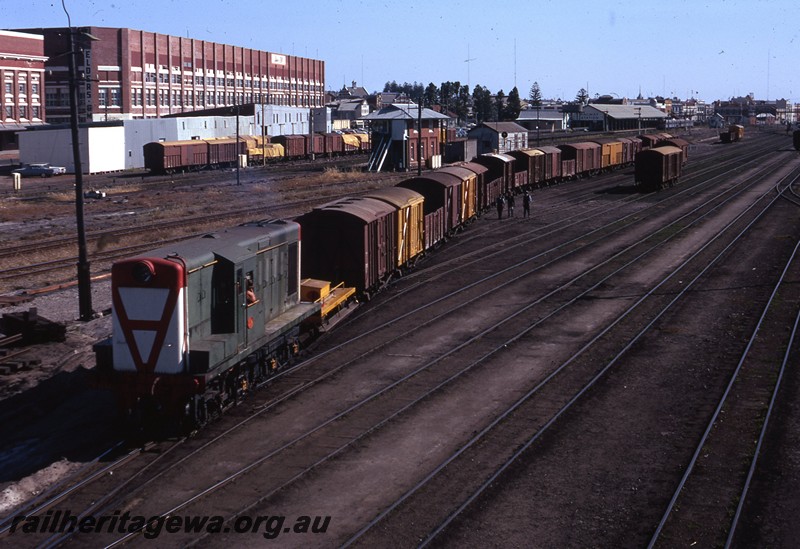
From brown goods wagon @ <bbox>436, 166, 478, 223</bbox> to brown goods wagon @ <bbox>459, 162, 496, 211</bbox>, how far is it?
1172 mm

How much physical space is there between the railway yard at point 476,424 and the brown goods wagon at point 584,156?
41318mm

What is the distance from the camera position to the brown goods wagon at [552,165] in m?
70.1

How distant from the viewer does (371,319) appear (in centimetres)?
2711

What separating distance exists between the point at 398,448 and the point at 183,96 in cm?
11817

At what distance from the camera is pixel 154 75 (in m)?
118

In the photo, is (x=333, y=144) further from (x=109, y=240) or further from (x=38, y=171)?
(x=109, y=240)

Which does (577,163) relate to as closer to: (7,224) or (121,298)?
(7,224)

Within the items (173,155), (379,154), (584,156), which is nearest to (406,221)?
(584,156)

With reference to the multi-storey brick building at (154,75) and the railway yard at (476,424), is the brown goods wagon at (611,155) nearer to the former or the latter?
the railway yard at (476,424)

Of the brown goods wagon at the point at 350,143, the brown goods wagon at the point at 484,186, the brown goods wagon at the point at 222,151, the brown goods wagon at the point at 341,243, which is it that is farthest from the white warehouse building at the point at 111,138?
the brown goods wagon at the point at 341,243

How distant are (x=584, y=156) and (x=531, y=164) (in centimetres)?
1536

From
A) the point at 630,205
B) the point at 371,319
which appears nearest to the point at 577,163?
the point at 630,205

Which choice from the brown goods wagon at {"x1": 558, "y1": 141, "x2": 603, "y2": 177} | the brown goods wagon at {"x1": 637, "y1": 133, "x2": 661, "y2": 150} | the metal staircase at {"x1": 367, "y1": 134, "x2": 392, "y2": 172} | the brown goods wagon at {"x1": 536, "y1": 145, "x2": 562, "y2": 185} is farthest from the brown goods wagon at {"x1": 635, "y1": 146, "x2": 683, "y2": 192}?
the brown goods wagon at {"x1": 637, "y1": 133, "x2": 661, "y2": 150}

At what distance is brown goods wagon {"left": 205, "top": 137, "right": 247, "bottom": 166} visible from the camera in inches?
3438
